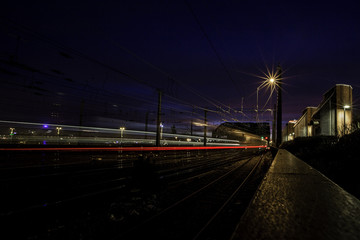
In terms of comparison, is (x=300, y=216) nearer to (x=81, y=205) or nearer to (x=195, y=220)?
(x=195, y=220)

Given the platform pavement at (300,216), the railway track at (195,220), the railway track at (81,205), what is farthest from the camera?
the railway track at (81,205)

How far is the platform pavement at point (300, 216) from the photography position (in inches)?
60.9

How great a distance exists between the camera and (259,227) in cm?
166

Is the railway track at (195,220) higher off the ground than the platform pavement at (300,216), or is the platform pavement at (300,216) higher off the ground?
the platform pavement at (300,216)

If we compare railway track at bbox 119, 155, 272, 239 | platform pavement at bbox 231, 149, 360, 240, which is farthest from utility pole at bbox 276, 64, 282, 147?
platform pavement at bbox 231, 149, 360, 240

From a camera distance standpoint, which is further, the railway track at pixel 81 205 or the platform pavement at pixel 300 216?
the railway track at pixel 81 205

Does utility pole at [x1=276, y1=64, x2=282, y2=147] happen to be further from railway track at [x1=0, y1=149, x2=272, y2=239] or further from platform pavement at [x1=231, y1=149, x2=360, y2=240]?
platform pavement at [x1=231, y1=149, x2=360, y2=240]

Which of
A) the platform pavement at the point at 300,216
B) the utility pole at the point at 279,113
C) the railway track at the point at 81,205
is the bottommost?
the railway track at the point at 81,205

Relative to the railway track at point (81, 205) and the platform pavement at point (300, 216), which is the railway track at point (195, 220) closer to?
the railway track at point (81, 205)

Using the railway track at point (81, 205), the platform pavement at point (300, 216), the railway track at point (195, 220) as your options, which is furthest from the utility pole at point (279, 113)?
the platform pavement at point (300, 216)

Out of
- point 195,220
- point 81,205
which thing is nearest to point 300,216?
point 195,220

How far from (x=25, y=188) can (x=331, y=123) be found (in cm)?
2837

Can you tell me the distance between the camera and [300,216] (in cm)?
189

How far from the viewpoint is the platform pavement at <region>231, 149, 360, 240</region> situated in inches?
60.9
